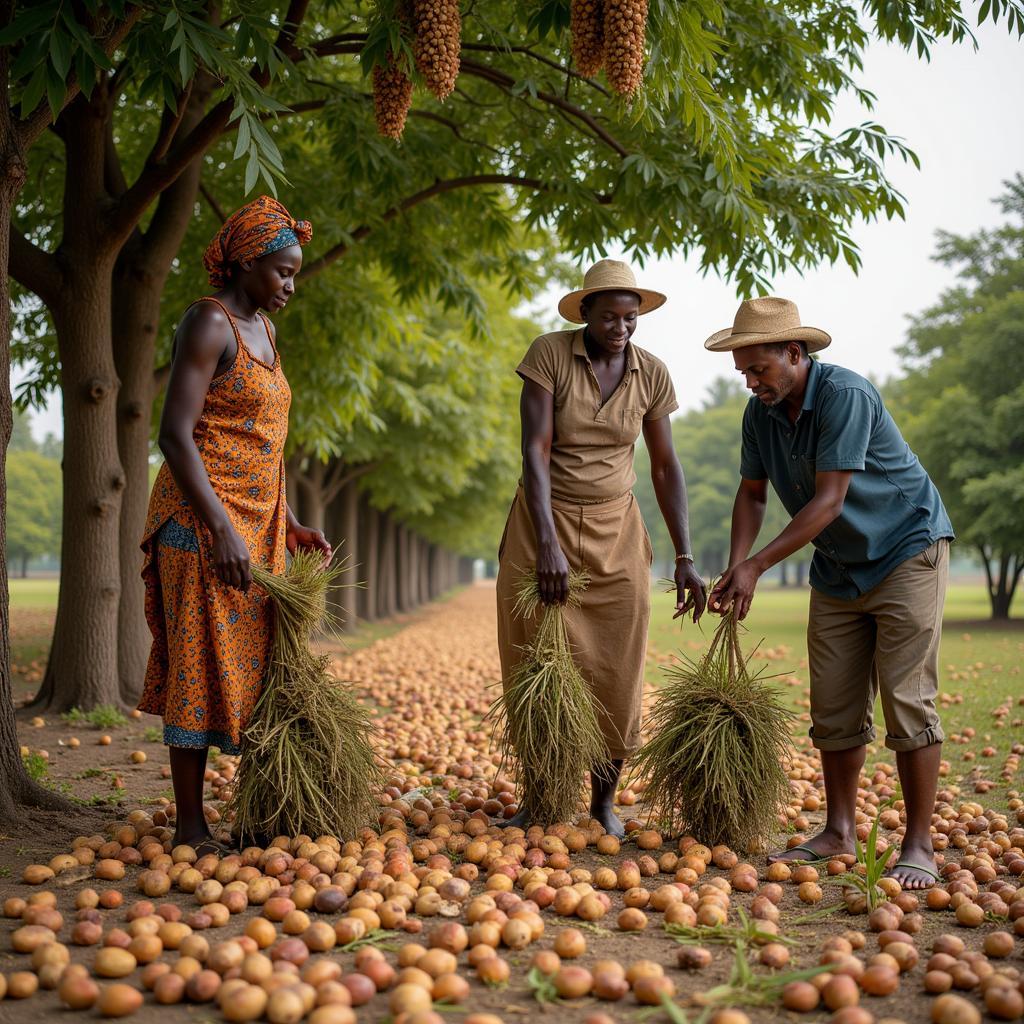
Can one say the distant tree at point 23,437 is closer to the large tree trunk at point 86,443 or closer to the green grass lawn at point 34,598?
the green grass lawn at point 34,598

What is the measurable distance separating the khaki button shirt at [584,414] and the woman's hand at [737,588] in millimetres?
716

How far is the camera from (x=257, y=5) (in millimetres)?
4672

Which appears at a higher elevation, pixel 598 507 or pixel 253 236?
pixel 253 236

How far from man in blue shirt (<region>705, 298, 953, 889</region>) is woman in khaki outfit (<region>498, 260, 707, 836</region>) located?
432 millimetres

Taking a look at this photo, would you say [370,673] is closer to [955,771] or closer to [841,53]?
[955,771]

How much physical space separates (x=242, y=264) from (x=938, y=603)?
3.10 metres

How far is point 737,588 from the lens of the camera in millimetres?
3967

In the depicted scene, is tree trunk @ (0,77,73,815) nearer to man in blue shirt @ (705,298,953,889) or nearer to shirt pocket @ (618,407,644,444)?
shirt pocket @ (618,407,644,444)

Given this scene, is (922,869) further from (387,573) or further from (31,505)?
(31,505)

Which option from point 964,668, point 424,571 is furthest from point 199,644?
point 424,571

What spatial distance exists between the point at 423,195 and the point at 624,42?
3.99 metres

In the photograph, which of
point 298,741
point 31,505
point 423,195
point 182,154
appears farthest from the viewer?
point 31,505

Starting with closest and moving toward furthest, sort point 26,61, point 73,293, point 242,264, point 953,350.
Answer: point 26,61
point 242,264
point 73,293
point 953,350

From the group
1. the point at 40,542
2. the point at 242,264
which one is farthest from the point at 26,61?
the point at 40,542
